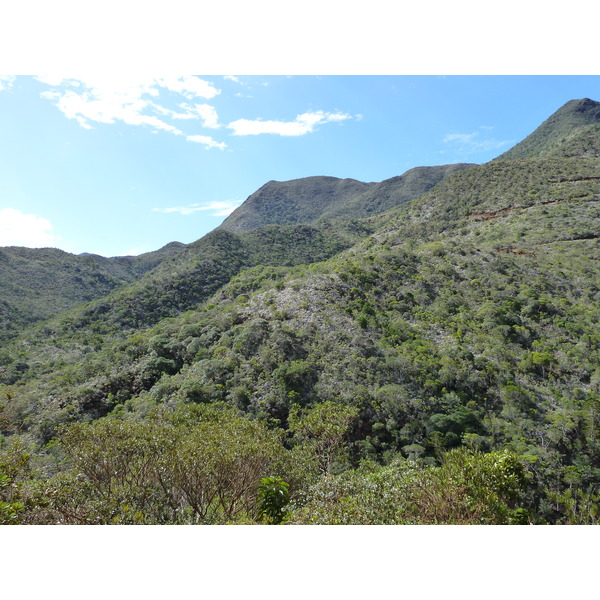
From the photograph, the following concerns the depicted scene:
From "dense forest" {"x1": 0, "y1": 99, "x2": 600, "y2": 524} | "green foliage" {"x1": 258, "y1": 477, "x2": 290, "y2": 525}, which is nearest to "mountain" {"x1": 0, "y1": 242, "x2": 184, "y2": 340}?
"dense forest" {"x1": 0, "y1": 99, "x2": 600, "y2": 524}

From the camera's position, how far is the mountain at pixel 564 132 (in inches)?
2895

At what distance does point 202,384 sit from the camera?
27609 mm

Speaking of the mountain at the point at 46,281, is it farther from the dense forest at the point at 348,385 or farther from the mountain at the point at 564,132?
the mountain at the point at 564,132

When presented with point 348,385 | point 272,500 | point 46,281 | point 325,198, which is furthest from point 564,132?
point 46,281

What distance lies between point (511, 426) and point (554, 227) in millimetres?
36841

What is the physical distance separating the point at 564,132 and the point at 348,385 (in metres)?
99.3

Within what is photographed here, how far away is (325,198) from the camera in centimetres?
14625

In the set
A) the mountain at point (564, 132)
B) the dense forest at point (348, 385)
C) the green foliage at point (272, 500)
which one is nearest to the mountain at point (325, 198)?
the mountain at point (564, 132)

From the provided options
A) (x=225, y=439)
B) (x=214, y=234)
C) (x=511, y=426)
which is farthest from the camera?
(x=214, y=234)

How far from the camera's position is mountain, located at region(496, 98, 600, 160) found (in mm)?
73544

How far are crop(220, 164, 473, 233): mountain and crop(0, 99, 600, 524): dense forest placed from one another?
61.8 metres

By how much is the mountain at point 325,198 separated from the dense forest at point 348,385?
61842 mm
